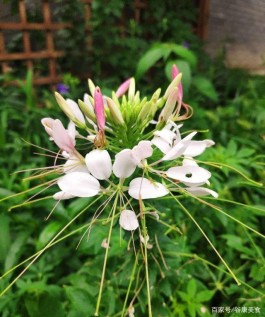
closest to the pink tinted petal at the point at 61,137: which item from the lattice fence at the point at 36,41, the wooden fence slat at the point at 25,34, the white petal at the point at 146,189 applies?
the white petal at the point at 146,189

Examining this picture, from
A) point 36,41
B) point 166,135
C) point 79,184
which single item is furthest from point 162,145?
point 36,41

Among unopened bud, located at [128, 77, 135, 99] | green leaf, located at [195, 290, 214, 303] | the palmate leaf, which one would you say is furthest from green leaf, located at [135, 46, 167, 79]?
green leaf, located at [195, 290, 214, 303]

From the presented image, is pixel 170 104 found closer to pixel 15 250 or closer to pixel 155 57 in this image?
pixel 15 250

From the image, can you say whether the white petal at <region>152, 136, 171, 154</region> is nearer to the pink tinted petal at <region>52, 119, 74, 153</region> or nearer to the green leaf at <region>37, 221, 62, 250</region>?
the pink tinted petal at <region>52, 119, 74, 153</region>

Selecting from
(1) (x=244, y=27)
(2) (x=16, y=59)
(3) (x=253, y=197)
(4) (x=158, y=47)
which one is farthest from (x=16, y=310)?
(1) (x=244, y=27)

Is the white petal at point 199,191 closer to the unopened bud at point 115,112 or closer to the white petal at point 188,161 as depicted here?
the white petal at point 188,161

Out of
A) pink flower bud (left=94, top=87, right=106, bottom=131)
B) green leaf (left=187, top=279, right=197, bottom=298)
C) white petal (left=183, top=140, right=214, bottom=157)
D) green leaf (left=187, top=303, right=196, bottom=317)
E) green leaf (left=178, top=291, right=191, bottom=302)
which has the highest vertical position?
pink flower bud (left=94, top=87, right=106, bottom=131)
